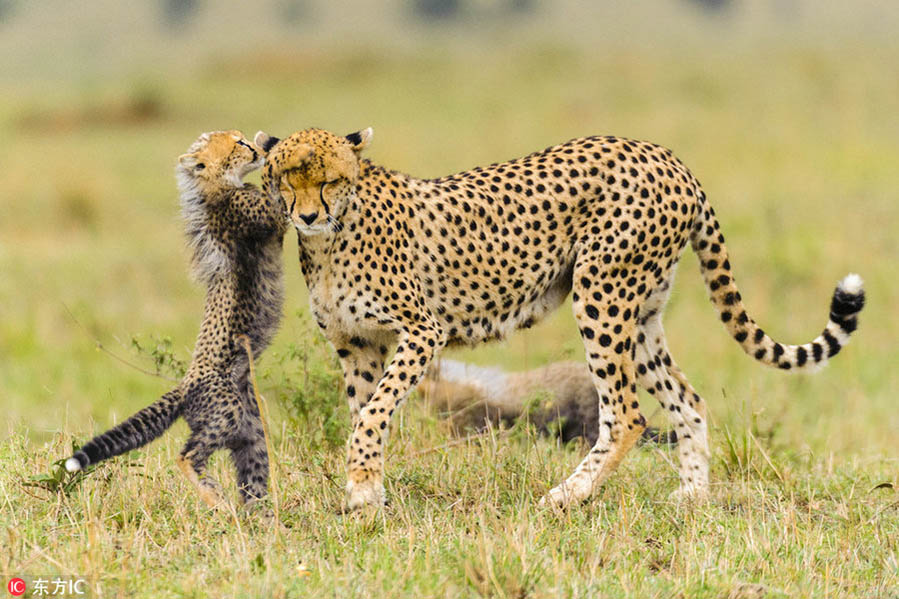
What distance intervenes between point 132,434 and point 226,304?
0.73 metres

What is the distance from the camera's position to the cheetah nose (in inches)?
168

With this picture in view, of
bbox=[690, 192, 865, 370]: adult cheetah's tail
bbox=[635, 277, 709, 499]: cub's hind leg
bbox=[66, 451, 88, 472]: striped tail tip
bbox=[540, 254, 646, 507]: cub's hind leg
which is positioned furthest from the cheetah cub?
bbox=[690, 192, 865, 370]: adult cheetah's tail

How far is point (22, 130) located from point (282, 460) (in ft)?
56.4

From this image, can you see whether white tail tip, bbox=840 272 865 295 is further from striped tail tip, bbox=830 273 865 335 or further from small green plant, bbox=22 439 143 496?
small green plant, bbox=22 439 143 496

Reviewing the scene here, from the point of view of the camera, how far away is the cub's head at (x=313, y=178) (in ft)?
14.1

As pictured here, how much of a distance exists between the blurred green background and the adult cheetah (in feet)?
2.76

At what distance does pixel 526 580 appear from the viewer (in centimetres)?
357

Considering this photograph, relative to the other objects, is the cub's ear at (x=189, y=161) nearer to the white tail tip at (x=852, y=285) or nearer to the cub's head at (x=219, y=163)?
the cub's head at (x=219, y=163)

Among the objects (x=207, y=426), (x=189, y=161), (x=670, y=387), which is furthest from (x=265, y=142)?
(x=670, y=387)

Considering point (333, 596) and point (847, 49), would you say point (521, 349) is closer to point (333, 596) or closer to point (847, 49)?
point (333, 596)

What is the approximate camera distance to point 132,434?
4.19 meters

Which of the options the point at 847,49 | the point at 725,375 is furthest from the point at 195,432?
the point at 847,49

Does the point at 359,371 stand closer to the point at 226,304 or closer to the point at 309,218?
the point at 226,304

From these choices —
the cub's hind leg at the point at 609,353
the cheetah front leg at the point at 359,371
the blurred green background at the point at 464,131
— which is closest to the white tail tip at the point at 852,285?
the cub's hind leg at the point at 609,353
